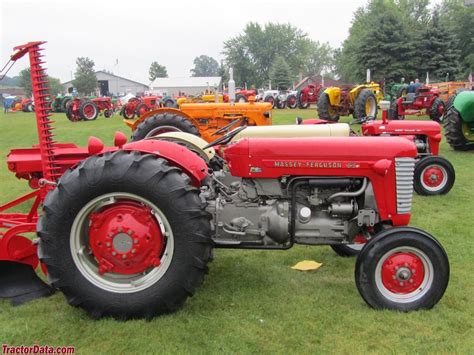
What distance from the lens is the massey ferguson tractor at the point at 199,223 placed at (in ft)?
9.72

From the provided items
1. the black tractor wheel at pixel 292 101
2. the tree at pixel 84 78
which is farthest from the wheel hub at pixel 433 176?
the tree at pixel 84 78

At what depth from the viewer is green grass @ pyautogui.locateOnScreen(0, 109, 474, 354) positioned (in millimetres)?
2777

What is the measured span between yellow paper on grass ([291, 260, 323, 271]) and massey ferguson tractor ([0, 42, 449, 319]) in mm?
652

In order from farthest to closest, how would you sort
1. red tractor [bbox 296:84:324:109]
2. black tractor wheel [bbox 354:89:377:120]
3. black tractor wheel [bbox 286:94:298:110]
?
black tractor wheel [bbox 286:94:298:110] < red tractor [bbox 296:84:324:109] < black tractor wheel [bbox 354:89:377:120]

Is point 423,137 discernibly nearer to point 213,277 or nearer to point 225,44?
point 213,277

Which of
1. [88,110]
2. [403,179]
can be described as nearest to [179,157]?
[403,179]

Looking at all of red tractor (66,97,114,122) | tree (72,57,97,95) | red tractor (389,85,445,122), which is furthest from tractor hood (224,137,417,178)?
tree (72,57,97,95)

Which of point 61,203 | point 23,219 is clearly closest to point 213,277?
point 61,203

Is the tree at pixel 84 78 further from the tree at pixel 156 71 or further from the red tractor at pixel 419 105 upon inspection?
the red tractor at pixel 419 105

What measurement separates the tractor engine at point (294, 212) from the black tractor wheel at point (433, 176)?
3.66 m

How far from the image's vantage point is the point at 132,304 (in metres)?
3.01

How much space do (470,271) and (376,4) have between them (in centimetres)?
5185

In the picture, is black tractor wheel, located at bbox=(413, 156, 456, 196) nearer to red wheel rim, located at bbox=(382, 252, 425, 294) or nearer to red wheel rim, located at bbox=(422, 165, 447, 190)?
red wheel rim, located at bbox=(422, 165, 447, 190)

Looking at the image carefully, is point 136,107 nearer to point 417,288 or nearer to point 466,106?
point 466,106
